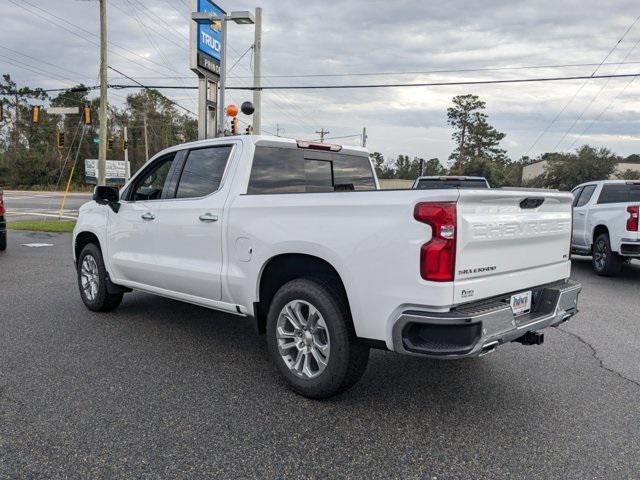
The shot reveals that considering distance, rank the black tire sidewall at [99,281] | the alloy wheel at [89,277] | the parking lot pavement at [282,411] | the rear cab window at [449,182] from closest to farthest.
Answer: the parking lot pavement at [282,411] → the black tire sidewall at [99,281] → the alloy wheel at [89,277] → the rear cab window at [449,182]

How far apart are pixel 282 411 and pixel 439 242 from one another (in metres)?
1.57

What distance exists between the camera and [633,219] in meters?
8.89

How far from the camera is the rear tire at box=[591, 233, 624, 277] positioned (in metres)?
9.45

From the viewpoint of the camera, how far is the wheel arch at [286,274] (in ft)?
11.9

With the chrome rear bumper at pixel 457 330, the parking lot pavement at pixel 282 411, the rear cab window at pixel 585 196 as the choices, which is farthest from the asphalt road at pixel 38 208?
the chrome rear bumper at pixel 457 330

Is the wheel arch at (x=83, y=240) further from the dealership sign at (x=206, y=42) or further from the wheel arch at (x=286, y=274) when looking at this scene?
the dealership sign at (x=206, y=42)

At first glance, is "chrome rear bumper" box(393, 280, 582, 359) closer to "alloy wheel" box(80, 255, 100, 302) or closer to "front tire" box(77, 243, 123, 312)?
"front tire" box(77, 243, 123, 312)

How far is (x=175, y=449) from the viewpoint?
118 inches

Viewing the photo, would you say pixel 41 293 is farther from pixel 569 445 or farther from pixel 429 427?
pixel 569 445

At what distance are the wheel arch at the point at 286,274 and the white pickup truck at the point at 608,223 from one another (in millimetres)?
7229

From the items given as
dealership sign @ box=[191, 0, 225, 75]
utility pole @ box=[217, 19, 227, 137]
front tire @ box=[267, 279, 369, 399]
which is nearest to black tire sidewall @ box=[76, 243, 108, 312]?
front tire @ box=[267, 279, 369, 399]

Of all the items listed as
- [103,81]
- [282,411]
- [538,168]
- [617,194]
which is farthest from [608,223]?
[538,168]

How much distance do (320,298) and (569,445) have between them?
5.70 ft

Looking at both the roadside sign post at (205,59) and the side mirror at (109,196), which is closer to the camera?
the side mirror at (109,196)
